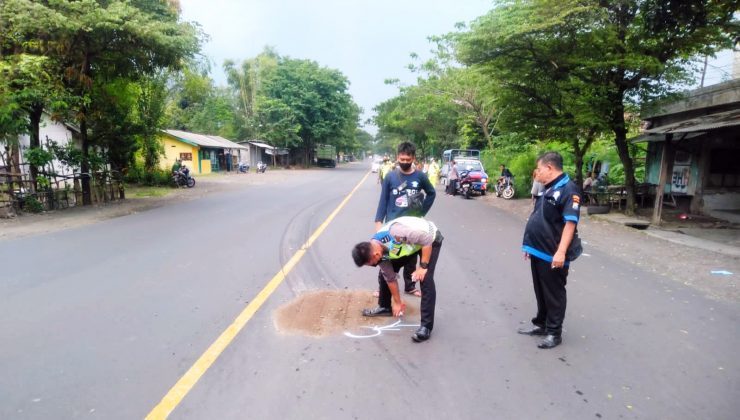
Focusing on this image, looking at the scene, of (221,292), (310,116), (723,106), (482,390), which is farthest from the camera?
(310,116)

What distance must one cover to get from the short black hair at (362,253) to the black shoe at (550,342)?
5.72 ft

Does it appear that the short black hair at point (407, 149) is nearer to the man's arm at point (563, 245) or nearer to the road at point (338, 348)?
the man's arm at point (563, 245)

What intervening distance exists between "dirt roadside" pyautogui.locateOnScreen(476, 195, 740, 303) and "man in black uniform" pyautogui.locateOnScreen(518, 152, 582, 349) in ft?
10.1

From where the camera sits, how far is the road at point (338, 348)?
3.17 m

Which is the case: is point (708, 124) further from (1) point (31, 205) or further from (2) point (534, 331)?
(1) point (31, 205)

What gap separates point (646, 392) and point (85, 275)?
263 inches

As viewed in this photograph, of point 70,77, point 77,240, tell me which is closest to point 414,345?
point 77,240

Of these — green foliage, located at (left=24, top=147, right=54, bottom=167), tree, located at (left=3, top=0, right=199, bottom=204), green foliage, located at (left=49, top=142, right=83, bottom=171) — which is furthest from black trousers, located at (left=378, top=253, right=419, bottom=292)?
green foliage, located at (left=49, top=142, right=83, bottom=171)

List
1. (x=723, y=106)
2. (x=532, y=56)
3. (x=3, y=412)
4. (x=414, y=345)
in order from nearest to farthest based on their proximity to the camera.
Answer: (x=3, y=412), (x=414, y=345), (x=723, y=106), (x=532, y=56)

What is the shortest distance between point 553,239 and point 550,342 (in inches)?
36.3

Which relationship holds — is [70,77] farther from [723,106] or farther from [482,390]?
[723,106]

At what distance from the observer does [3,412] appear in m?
3.04

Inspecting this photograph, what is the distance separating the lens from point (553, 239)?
13.8ft

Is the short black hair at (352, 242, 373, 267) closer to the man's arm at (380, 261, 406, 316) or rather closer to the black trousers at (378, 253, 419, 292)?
the man's arm at (380, 261, 406, 316)
